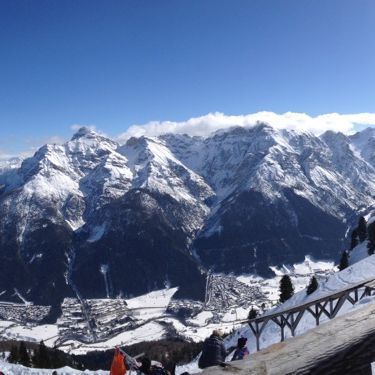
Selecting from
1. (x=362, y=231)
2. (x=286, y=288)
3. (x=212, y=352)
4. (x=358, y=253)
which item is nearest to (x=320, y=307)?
(x=212, y=352)

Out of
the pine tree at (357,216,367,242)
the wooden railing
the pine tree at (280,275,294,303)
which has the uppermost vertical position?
the wooden railing

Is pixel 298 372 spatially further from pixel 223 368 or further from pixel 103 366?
pixel 103 366

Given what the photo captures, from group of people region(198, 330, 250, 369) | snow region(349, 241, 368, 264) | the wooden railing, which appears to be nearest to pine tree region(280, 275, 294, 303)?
snow region(349, 241, 368, 264)

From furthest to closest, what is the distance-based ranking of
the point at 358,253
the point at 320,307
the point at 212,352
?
the point at 358,253, the point at 320,307, the point at 212,352

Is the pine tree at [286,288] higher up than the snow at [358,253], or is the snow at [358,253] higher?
the snow at [358,253]

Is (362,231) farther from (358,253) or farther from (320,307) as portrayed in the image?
(320,307)

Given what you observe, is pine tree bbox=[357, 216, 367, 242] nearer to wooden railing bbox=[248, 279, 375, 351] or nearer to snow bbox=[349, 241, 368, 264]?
snow bbox=[349, 241, 368, 264]

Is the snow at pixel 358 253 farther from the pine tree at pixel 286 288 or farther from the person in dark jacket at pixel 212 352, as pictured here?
the person in dark jacket at pixel 212 352

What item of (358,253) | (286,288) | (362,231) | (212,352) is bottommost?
(286,288)

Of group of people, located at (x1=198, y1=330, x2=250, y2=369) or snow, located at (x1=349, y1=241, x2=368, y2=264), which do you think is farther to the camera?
snow, located at (x1=349, y1=241, x2=368, y2=264)

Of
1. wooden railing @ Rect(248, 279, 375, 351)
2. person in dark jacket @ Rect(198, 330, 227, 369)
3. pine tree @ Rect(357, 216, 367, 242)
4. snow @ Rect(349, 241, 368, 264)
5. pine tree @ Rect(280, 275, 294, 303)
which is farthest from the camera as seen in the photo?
pine tree @ Rect(357, 216, 367, 242)

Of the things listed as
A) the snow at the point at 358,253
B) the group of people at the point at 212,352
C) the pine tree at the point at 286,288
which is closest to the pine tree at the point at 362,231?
the snow at the point at 358,253

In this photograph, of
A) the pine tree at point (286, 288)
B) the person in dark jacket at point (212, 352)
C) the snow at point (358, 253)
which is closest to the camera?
the person in dark jacket at point (212, 352)

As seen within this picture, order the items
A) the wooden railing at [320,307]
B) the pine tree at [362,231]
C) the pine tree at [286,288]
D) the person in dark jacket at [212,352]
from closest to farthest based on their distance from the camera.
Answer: the person in dark jacket at [212,352]
the wooden railing at [320,307]
the pine tree at [286,288]
the pine tree at [362,231]
